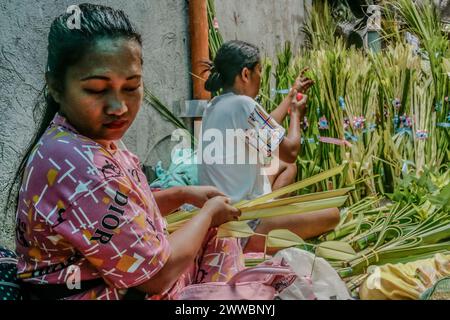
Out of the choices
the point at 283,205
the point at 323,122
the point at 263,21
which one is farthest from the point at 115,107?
the point at 263,21

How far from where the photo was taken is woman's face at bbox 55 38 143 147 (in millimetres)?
1386

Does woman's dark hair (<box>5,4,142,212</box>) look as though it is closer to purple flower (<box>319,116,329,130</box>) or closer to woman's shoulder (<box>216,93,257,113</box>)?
woman's shoulder (<box>216,93,257,113</box>)

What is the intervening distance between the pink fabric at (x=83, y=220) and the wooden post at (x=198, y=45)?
2.59 m

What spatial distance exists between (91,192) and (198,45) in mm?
2789

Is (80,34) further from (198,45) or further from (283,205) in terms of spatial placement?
(198,45)

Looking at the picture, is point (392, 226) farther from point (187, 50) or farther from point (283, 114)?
point (187, 50)

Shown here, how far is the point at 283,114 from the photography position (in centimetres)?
350

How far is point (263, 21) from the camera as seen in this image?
534cm

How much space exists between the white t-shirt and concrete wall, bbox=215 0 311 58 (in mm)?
1636

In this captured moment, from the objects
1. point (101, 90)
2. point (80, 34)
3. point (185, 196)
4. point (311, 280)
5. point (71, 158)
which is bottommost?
point (311, 280)

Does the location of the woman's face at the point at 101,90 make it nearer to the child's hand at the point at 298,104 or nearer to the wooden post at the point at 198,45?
the child's hand at the point at 298,104

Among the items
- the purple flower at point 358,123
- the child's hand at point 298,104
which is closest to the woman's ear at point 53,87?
the child's hand at point 298,104

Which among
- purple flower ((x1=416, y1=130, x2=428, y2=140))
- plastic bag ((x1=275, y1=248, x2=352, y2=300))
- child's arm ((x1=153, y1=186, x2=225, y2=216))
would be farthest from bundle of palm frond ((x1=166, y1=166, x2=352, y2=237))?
purple flower ((x1=416, y1=130, x2=428, y2=140))
